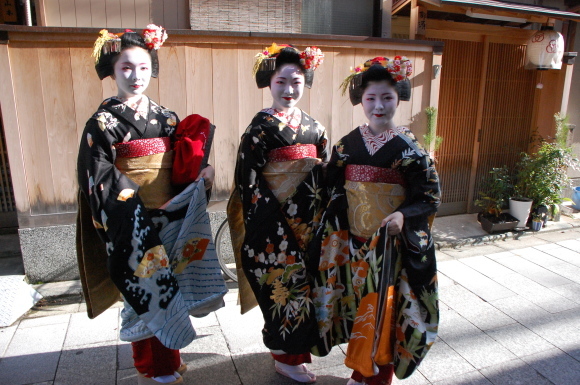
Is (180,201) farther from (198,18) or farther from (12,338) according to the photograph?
(198,18)

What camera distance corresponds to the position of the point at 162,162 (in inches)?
101

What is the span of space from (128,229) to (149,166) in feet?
1.40

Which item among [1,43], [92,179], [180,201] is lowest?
[180,201]

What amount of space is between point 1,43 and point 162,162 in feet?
7.62

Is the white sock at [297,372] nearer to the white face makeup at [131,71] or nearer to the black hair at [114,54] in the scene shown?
the white face makeup at [131,71]

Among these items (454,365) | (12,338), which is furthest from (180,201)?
(454,365)

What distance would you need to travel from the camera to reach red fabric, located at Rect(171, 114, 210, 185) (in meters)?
2.56

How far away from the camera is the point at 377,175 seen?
2414 mm

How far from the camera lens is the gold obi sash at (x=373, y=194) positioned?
242 centimetres

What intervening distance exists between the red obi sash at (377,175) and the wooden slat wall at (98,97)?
226 centimetres

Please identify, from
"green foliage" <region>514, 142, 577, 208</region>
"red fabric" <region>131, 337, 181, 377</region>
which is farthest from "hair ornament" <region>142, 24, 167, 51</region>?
"green foliage" <region>514, 142, 577, 208</region>

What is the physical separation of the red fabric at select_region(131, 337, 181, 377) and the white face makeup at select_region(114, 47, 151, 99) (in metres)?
1.58

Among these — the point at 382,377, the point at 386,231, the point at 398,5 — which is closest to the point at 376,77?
the point at 386,231

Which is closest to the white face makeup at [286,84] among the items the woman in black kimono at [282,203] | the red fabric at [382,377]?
the woman in black kimono at [282,203]
